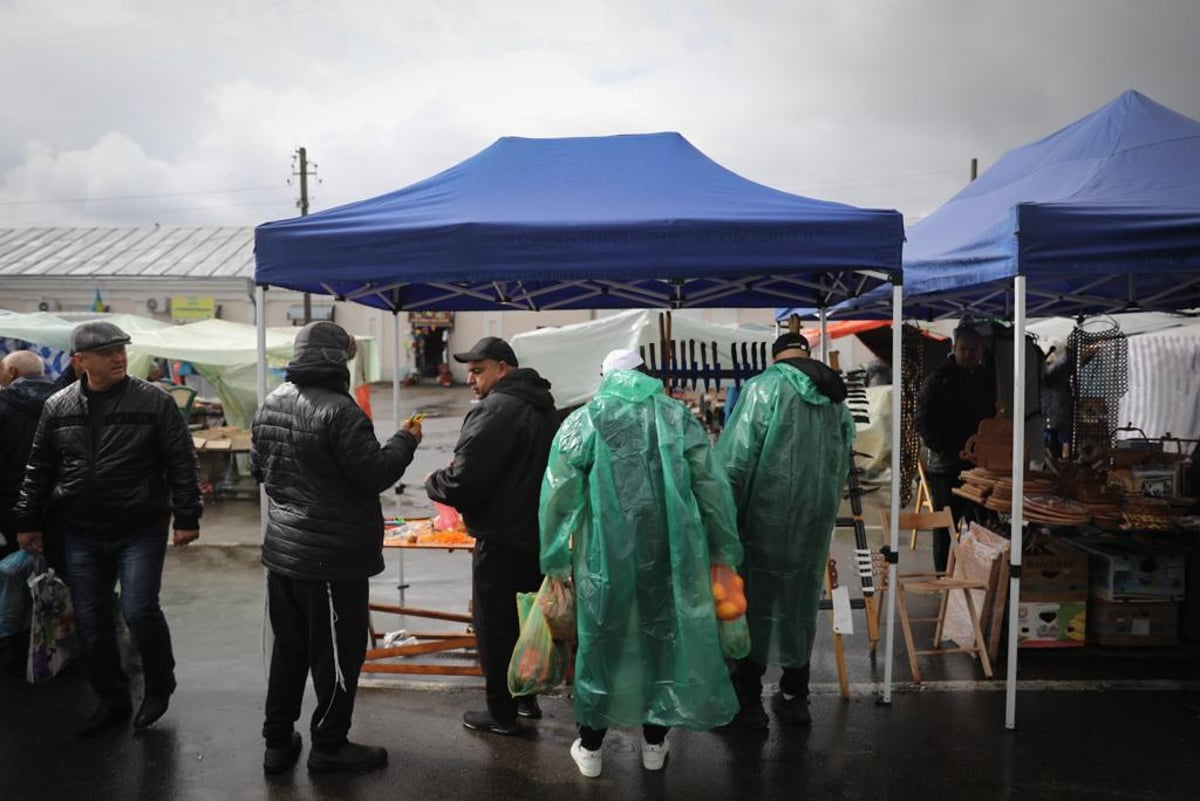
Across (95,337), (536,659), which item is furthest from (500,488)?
(95,337)

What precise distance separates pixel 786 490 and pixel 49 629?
3835mm

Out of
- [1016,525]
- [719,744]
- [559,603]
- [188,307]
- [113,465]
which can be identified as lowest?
[719,744]

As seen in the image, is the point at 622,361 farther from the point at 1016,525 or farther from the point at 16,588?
the point at 16,588

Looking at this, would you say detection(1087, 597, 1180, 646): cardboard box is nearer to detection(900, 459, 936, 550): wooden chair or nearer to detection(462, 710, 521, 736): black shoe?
detection(900, 459, 936, 550): wooden chair

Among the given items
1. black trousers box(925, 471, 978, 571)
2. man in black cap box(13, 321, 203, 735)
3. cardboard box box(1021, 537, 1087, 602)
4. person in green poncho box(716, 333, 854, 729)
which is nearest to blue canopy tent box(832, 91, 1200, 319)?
person in green poncho box(716, 333, 854, 729)

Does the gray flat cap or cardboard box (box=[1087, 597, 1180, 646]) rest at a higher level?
the gray flat cap

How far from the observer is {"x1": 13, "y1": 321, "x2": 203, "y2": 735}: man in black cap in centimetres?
379

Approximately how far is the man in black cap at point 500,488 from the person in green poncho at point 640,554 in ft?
1.32

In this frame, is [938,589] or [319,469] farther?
[938,589]

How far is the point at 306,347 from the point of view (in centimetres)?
348

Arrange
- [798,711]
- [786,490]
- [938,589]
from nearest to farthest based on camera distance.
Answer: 1. [786,490]
2. [798,711]
3. [938,589]

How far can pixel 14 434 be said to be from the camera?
4574mm

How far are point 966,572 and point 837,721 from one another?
1.59 m

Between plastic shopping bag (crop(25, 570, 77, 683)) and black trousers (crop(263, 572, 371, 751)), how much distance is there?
1.68 metres
